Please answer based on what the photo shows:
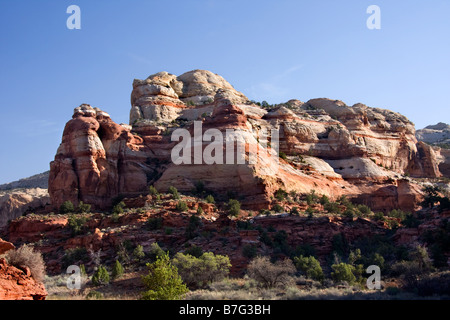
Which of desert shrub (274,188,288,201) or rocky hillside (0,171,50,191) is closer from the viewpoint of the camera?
desert shrub (274,188,288,201)

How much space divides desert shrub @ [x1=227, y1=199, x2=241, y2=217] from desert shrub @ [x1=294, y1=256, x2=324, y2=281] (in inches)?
387

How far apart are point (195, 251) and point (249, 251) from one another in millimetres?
3696

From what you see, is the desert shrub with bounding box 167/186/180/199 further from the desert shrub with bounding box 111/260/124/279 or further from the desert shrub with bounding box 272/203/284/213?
the desert shrub with bounding box 111/260/124/279

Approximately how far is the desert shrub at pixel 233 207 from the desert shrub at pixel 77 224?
12.1 m

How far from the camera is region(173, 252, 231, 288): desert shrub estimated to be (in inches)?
1131

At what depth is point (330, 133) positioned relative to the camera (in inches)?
2594

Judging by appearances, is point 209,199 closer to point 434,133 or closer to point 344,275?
point 344,275

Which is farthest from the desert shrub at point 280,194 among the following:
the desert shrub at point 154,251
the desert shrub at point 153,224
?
the desert shrub at point 154,251

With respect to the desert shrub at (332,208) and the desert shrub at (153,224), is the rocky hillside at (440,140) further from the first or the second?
the desert shrub at (153,224)

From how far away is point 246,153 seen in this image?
48469 mm

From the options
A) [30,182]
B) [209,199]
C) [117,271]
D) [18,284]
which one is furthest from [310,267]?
[30,182]

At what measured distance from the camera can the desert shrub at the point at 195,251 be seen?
33000mm

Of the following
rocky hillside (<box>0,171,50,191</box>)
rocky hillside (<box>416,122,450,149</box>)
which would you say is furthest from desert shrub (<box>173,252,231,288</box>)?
rocky hillside (<box>416,122,450,149</box>)
